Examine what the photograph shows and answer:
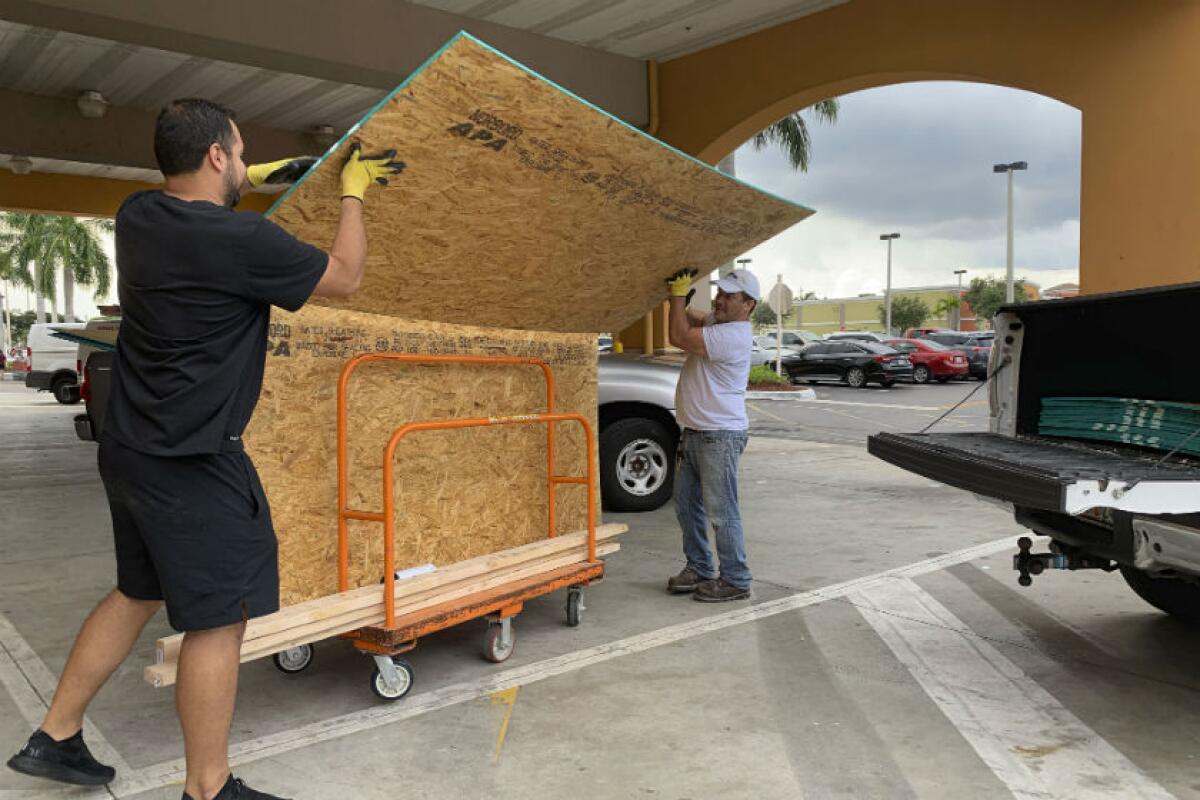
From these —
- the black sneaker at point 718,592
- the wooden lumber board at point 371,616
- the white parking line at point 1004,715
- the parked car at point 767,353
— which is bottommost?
the white parking line at point 1004,715

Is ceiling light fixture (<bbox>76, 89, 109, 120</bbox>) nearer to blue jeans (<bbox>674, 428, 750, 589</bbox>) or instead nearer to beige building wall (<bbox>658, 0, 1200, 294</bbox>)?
beige building wall (<bbox>658, 0, 1200, 294</bbox>)

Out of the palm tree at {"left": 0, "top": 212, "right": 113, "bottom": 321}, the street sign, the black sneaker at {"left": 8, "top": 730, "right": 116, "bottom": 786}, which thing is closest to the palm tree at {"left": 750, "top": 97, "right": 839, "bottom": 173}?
the street sign

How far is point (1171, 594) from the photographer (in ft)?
15.6

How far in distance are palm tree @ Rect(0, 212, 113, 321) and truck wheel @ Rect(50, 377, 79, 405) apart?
32196mm

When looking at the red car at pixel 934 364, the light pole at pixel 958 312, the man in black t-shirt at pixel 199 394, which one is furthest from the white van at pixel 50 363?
the light pole at pixel 958 312

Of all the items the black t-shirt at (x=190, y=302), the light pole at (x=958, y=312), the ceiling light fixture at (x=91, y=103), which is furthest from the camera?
the light pole at (x=958, y=312)

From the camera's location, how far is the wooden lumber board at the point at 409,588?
3.40 metres

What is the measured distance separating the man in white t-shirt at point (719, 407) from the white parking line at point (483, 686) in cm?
25

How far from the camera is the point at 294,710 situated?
380cm

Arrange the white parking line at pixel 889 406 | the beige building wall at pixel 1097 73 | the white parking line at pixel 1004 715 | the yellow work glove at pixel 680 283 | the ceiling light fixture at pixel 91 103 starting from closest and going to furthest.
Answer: the white parking line at pixel 1004 715, the yellow work glove at pixel 680 283, the beige building wall at pixel 1097 73, the ceiling light fixture at pixel 91 103, the white parking line at pixel 889 406

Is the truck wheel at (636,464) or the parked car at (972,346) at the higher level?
the parked car at (972,346)

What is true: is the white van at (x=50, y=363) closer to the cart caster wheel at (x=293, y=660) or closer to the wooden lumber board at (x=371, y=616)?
the cart caster wheel at (x=293, y=660)

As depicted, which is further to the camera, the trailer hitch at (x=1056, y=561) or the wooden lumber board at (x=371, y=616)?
the trailer hitch at (x=1056, y=561)

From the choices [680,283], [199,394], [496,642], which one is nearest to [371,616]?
[496,642]
